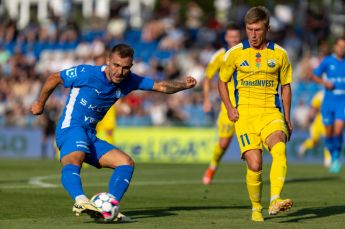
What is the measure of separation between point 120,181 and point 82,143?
1.96 ft

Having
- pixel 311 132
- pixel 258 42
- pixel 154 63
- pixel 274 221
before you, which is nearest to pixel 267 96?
pixel 258 42

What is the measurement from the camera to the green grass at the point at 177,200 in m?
10.6

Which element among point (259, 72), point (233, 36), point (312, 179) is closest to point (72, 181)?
point (259, 72)

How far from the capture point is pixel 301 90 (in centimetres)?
2836

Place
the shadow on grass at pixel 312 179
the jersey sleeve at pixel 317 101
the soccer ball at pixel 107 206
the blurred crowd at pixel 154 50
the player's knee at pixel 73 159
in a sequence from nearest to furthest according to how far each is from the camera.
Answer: the soccer ball at pixel 107 206 → the player's knee at pixel 73 159 → the shadow on grass at pixel 312 179 → the jersey sleeve at pixel 317 101 → the blurred crowd at pixel 154 50

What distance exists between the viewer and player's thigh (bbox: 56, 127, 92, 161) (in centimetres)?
1100

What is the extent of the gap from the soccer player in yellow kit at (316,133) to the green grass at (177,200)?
3.69 meters

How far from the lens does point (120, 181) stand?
35.9 feet

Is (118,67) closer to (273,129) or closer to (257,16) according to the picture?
(257,16)

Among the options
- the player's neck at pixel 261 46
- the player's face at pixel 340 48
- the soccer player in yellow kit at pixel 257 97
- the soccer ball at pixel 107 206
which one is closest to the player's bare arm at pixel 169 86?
the soccer player in yellow kit at pixel 257 97

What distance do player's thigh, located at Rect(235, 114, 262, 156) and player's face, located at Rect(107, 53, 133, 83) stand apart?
139cm

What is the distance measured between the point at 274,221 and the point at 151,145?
17.9 meters

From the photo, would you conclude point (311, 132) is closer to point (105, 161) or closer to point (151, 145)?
point (151, 145)

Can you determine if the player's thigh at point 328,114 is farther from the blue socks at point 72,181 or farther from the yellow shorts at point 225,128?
the blue socks at point 72,181
